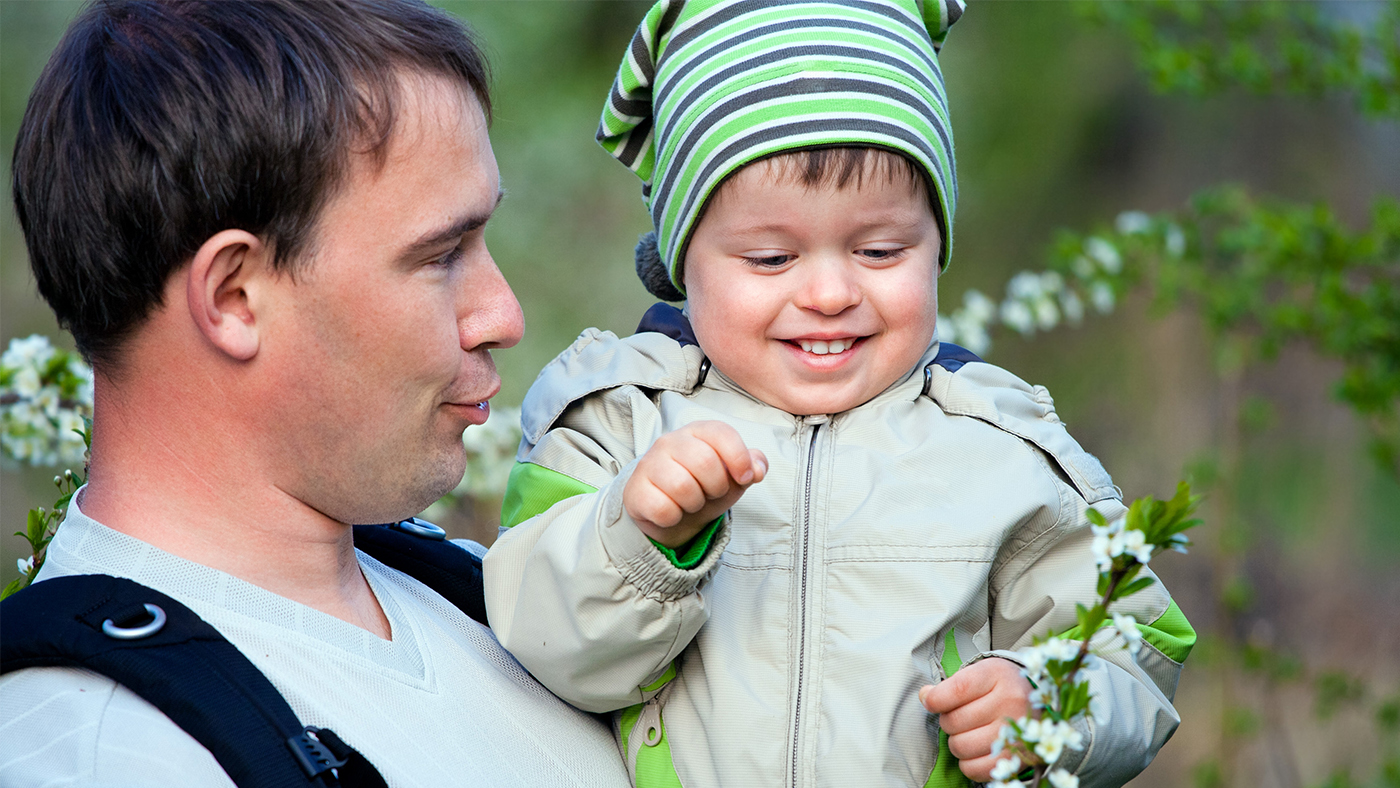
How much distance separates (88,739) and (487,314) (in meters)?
0.73

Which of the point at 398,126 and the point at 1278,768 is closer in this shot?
the point at 398,126

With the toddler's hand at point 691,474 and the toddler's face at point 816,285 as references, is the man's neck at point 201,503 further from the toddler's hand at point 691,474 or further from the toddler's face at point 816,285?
the toddler's face at point 816,285

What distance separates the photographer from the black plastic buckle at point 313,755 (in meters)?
1.21

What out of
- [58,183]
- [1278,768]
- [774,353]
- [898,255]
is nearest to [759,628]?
[774,353]

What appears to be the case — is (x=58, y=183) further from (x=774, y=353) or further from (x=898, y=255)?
(x=898, y=255)

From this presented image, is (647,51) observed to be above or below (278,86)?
below

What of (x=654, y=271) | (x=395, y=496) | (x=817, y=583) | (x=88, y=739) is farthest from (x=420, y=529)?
(x=88, y=739)

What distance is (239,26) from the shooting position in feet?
5.00

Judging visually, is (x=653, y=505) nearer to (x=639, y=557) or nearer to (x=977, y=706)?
(x=639, y=557)

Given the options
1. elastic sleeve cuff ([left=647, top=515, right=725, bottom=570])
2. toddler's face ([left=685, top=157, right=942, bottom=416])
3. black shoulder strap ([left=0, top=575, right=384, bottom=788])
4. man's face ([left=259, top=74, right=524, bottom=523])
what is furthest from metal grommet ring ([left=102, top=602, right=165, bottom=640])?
toddler's face ([left=685, top=157, right=942, bottom=416])

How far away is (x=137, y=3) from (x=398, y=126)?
38 cm

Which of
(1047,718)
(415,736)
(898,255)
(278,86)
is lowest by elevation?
(415,736)

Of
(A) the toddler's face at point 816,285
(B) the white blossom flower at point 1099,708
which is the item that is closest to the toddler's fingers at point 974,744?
(B) the white blossom flower at point 1099,708

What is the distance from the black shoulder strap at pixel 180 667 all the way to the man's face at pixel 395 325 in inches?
13.2
